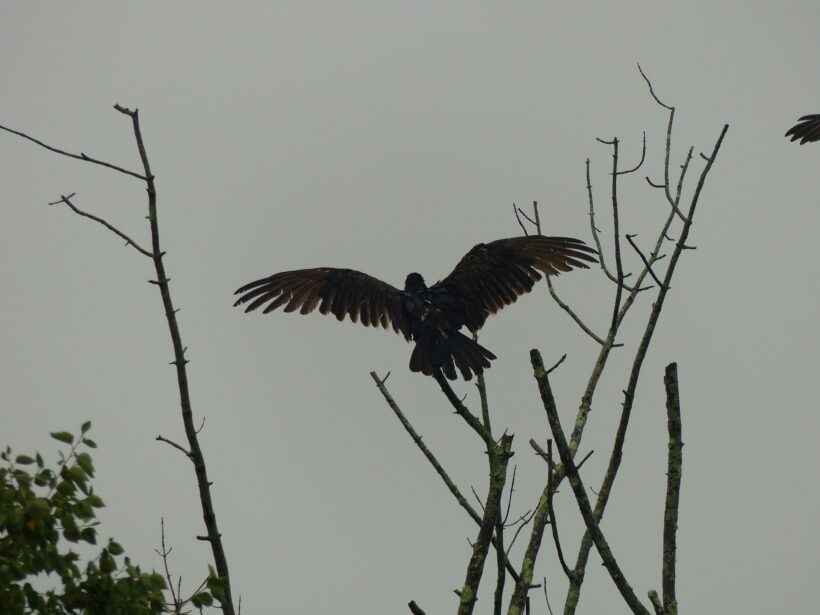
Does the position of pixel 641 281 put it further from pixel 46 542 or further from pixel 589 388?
pixel 46 542

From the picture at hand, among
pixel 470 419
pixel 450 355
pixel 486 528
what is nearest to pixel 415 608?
pixel 486 528

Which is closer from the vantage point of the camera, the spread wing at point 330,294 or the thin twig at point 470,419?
the thin twig at point 470,419

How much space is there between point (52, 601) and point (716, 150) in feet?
12.3

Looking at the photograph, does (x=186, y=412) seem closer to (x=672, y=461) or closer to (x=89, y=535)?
(x=89, y=535)

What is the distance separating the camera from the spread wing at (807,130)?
11883 mm

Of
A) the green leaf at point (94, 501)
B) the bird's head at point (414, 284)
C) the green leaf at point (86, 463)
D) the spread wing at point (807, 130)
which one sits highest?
the spread wing at point (807, 130)

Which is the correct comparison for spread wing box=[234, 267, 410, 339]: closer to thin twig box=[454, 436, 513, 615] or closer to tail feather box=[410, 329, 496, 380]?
tail feather box=[410, 329, 496, 380]

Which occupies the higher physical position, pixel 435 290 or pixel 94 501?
pixel 435 290

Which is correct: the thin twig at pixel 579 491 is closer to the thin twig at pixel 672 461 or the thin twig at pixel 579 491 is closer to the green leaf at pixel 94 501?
the thin twig at pixel 672 461

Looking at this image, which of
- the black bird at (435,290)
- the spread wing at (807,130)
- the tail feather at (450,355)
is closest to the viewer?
the tail feather at (450,355)

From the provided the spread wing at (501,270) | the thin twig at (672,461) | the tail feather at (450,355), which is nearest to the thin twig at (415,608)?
the thin twig at (672,461)

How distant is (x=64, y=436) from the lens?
394cm

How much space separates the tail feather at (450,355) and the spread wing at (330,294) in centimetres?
120

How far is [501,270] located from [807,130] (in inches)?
176
